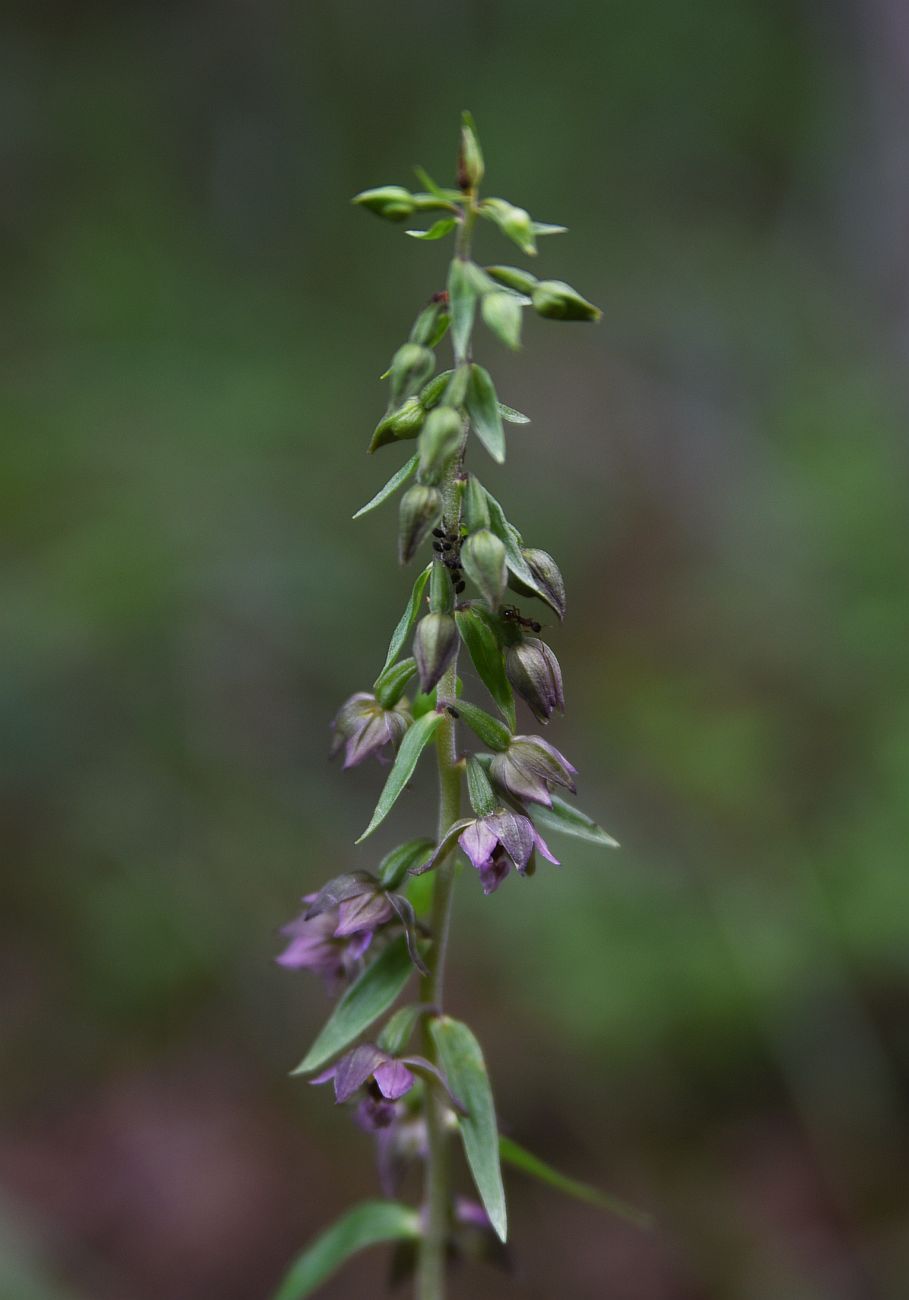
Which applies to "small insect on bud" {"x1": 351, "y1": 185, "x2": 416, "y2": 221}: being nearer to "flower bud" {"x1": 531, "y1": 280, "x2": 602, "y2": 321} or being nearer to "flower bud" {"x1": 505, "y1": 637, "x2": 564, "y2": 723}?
"flower bud" {"x1": 531, "y1": 280, "x2": 602, "y2": 321}

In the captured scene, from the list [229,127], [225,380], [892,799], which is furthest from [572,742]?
[229,127]

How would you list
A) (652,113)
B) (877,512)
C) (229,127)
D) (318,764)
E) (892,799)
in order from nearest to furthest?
1. (892,799)
2. (318,764)
3. (877,512)
4. (229,127)
5. (652,113)

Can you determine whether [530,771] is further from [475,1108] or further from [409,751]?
[475,1108]

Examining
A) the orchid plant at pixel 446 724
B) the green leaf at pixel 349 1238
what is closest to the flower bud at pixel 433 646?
the orchid plant at pixel 446 724

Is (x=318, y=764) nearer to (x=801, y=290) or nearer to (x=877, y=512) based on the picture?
(x=877, y=512)

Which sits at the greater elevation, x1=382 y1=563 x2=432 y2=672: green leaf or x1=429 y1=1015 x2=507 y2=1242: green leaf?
x1=382 y1=563 x2=432 y2=672: green leaf

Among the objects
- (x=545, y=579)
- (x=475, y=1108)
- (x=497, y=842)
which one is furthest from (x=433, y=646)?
(x=475, y=1108)

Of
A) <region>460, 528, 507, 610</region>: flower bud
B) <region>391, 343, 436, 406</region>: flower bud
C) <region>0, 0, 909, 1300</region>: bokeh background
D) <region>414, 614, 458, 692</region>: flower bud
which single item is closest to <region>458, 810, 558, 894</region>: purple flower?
<region>414, 614, 458, 692</region>: flower bud
